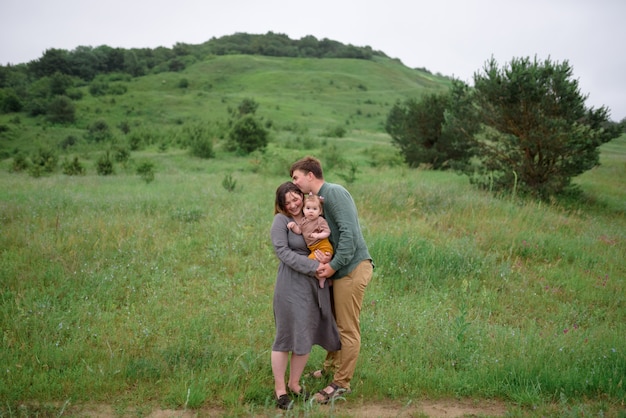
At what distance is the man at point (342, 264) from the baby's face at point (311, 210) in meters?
0.15

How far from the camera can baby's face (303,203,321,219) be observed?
3.88 meters

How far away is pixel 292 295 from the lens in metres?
3.90

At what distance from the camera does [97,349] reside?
15.4 ft

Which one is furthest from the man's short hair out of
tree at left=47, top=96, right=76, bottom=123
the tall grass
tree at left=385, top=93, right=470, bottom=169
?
tree at left=47, top=96, right=76, bottom=123

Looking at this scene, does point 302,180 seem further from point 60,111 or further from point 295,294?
point 60,111

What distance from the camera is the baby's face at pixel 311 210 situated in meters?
3.88

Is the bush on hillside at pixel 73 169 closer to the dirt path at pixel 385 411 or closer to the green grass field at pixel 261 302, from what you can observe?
the green grass field at pixel 261 302

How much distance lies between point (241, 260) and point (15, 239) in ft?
12.4

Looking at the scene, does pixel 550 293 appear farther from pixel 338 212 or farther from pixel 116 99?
pixel 116 99

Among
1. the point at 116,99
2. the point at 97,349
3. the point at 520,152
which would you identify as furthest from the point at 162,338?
the point at 116,99

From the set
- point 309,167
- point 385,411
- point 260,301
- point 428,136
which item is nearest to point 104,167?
point 428,136

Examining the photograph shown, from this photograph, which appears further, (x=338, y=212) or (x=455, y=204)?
(x=455, y=204)

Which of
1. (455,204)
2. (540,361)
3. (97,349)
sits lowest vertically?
(97,349)

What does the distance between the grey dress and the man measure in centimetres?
17
